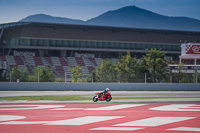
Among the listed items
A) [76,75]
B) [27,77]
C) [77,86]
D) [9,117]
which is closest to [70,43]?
[76,75]

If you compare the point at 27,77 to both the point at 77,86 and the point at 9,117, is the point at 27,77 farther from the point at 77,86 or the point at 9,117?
the point at 9,117

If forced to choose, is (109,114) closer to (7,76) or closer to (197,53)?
(7,76)

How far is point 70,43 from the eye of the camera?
242 ft

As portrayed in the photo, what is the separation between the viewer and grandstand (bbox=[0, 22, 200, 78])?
6900 cm

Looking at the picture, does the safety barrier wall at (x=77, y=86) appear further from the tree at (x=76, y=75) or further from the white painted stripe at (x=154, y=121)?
the white painted stripe at (x=154, y=121)

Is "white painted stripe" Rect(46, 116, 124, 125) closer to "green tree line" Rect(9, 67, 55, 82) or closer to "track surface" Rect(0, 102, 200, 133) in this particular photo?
"track surface" Rect(0, 102, 200, 133)

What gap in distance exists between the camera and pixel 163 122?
15773 mm

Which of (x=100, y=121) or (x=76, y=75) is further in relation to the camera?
(x=76, y=75)

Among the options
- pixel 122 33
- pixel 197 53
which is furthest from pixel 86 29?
pixel 197 53

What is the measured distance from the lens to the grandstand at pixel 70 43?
226 ft

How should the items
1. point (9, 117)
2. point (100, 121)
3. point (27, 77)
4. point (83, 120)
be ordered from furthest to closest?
point (27, 77), point (9, 117), point (83, 120), point (100, 121)

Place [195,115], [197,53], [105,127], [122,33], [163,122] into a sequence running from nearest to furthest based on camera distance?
1. [105,127]
2. [163,122]
3. [195,115]
4. [197,53]
5. [122,33]

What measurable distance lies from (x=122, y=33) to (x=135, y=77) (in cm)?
3768

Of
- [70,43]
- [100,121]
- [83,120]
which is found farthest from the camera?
[70,43]
